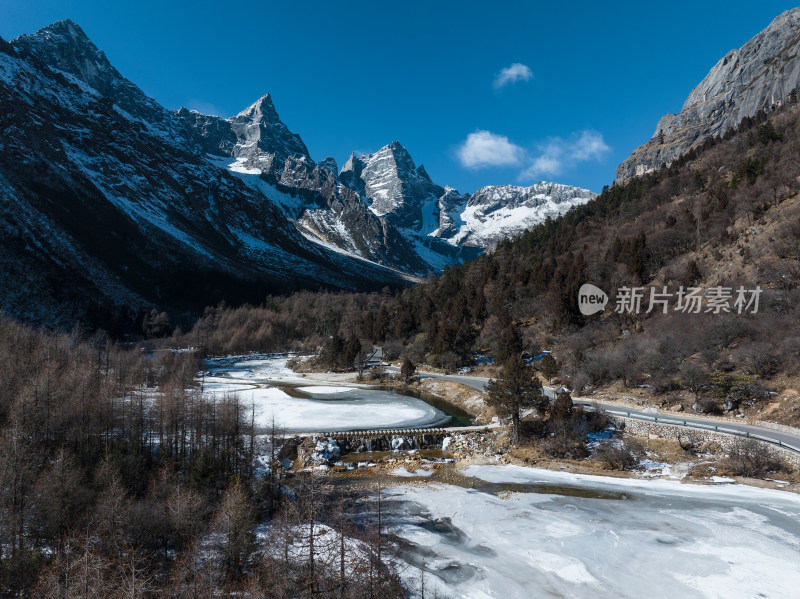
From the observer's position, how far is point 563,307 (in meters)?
56.0

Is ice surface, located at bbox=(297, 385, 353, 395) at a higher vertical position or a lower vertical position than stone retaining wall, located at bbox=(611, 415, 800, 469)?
lower

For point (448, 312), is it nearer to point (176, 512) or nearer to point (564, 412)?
point (564, 412)

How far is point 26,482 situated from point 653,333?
4811cm

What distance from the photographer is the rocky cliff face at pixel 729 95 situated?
356ft

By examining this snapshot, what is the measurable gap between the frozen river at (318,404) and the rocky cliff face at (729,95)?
120 m

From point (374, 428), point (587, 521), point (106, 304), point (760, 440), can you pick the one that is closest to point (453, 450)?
point (374, 428)

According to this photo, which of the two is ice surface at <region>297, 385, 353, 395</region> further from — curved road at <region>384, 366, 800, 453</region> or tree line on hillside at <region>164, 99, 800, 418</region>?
curved road at <region>384, 366, 800, 453</region>

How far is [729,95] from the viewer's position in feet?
451

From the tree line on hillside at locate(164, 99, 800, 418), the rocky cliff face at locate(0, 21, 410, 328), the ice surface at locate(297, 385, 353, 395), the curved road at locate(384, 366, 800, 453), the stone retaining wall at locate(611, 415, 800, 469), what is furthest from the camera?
the rocky cliff face at locate(0, 21, 410, 328)

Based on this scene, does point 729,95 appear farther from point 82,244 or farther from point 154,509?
point 82,244

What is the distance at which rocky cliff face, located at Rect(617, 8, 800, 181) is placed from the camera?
10862 cm

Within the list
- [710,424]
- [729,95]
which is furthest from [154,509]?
[729,95]

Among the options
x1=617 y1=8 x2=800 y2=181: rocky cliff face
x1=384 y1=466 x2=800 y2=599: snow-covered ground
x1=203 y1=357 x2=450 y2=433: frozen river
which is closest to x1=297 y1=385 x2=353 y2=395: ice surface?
x1=203 y1=357 x2=450 y2=433: frozen river

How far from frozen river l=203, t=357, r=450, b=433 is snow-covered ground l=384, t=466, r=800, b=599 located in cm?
1480
